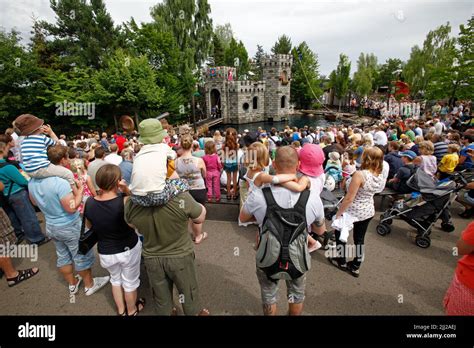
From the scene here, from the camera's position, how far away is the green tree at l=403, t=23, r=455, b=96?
34.8 metres

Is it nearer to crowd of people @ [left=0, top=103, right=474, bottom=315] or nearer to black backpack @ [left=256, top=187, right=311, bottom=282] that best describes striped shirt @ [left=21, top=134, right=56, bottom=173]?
crowd of people @ [left=0, top=103, right=474, bottom=315]

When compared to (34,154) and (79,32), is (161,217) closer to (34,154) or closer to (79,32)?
(34,154)

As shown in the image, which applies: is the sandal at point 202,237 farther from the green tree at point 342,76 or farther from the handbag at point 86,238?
the green tree at point 342,76

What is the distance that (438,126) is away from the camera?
10.4m

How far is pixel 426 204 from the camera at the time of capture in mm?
4328

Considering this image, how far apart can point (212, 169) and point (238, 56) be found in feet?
171

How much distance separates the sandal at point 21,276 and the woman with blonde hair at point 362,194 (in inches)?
210

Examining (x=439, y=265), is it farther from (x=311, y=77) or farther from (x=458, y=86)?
(x=311, y=77)

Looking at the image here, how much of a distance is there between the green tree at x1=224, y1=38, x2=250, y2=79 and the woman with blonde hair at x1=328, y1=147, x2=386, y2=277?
158 feet

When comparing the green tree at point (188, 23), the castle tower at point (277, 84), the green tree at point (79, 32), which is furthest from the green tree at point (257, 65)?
the green tree at point (79, 32)

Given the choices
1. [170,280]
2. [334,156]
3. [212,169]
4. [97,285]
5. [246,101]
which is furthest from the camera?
[246,101]

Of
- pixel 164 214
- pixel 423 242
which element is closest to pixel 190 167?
pixel 164 214

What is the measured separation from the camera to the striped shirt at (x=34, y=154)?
2.96 m

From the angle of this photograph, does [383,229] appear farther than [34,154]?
Yes
